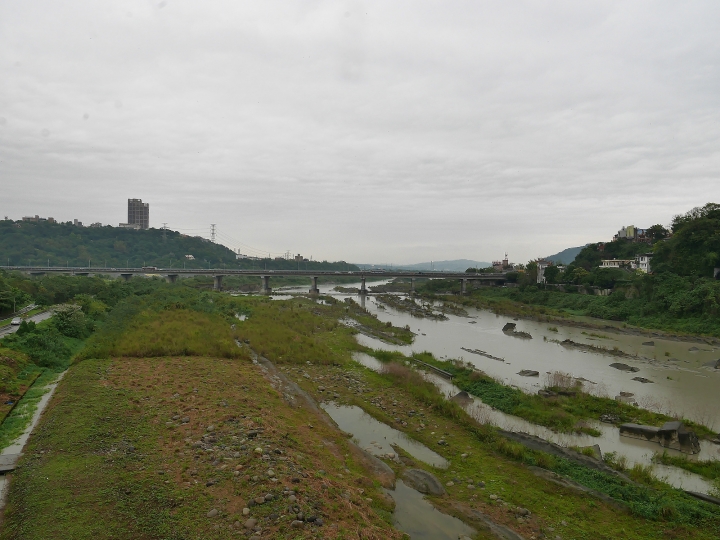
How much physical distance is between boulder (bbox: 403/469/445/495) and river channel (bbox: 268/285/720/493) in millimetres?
5357

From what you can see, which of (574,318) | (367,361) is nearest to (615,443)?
(367,361)

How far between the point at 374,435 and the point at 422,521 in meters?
4.87

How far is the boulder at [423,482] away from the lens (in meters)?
9.92

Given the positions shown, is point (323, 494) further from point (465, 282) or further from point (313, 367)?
point (465, 282)

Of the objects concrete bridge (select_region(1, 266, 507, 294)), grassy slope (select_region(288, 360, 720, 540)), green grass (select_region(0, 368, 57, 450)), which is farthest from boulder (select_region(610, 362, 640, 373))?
concrete bridge (select_region(1, 266, 507, 294))

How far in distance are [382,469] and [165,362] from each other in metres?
13.2

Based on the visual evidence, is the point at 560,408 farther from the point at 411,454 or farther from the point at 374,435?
the point at 374,435

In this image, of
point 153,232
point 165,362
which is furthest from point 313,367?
point 153,232

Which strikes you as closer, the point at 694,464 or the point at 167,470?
the point at 167,470

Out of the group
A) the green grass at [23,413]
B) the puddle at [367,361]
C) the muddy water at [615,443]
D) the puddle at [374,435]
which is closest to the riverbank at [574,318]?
the muddy water at [615,443]

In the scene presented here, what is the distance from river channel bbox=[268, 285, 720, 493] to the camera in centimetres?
1343

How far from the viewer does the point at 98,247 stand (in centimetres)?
13612

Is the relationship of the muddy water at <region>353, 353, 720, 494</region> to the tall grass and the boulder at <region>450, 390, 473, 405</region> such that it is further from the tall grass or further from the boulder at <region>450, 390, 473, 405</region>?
the tall grass

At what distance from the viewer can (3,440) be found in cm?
1073
